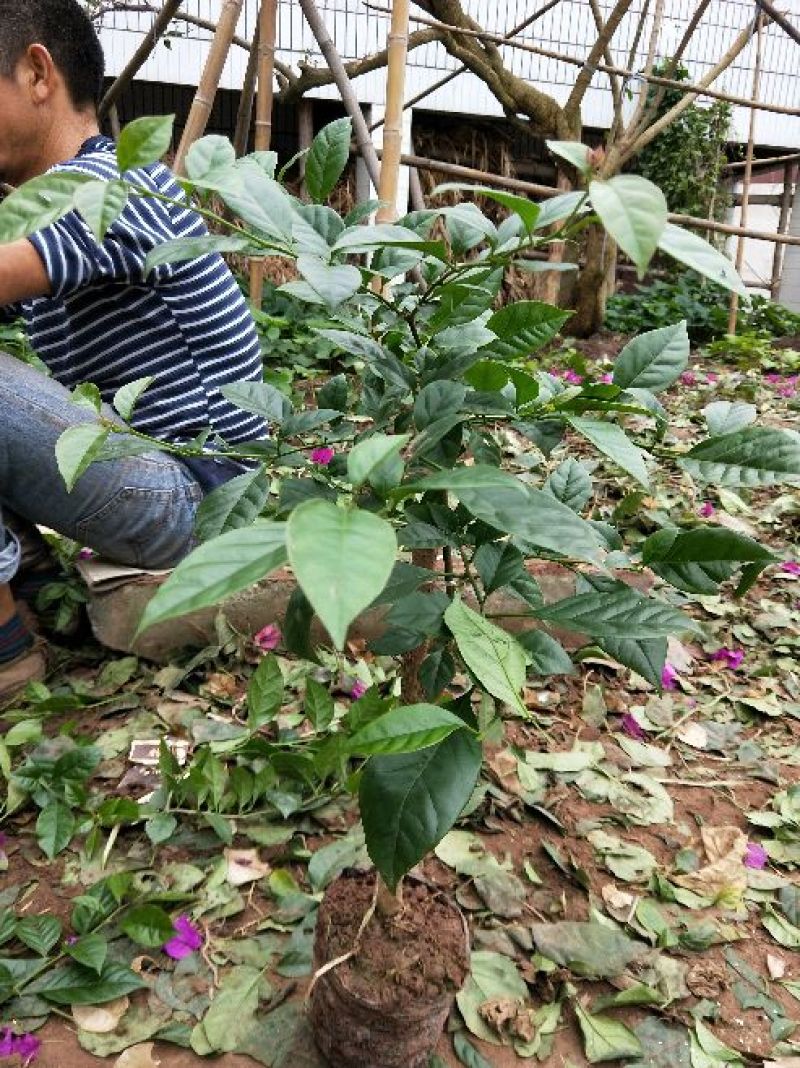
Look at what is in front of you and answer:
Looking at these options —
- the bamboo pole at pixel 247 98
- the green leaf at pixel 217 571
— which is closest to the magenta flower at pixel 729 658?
the green leaf at pixel 217 571

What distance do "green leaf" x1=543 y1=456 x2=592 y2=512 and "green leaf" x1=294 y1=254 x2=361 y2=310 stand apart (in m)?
0.32

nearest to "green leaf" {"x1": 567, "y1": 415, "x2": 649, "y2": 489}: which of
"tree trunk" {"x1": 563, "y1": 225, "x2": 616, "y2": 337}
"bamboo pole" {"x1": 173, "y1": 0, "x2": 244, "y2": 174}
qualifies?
"bamboo pole" {"x1": 173, "y1": 0, "x2": 244, "y2": 174}

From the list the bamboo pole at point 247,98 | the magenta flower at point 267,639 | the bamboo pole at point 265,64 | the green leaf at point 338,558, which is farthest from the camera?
the bamboo pole at point 247,98

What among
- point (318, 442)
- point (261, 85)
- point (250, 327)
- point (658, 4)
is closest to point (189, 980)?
point (318, 442)

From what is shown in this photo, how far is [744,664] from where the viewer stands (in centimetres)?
188

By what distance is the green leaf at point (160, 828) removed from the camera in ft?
4.10

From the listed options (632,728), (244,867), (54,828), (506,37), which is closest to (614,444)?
(244,867)

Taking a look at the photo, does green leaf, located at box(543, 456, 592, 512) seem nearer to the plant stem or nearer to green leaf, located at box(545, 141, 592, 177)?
green leaf, located at box(545, 141, 592, 177)

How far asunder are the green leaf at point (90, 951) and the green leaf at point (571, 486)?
2.46 feet

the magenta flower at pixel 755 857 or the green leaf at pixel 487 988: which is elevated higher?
the green leaf at pixel 487 988

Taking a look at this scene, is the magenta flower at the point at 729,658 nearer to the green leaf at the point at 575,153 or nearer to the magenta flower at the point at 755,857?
the magenta flower at the point at 755,857

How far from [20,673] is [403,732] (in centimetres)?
121

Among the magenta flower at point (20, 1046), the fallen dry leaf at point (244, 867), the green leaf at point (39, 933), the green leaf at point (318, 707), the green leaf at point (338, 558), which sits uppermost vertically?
the green leaf at point (338, 558)

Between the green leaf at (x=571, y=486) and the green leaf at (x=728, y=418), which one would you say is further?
the green leaf at (x=571, y=486)
